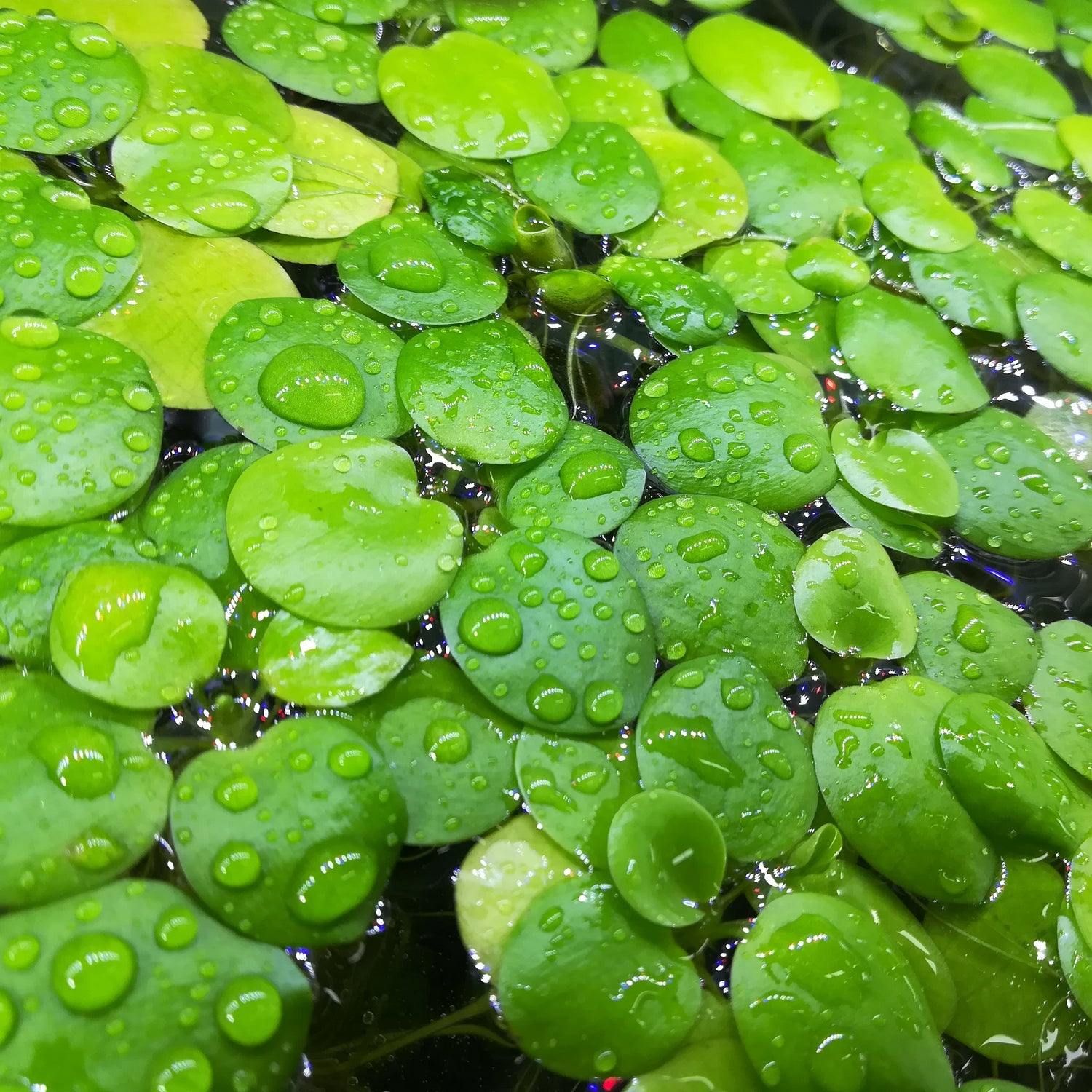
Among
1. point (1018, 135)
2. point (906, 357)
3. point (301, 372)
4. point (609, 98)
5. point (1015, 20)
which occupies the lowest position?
point (301, 372)

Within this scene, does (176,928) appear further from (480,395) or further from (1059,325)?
(1059,325)

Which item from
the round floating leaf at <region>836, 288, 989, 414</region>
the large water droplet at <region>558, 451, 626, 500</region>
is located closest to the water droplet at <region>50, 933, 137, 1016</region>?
the large water droplet at <region>558, 451, 626, 500</region>

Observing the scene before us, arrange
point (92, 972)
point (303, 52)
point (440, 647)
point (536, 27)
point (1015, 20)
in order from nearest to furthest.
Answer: point (92, 972), point (440, 647), point (303, 52), point (536, 27), point (1015, 20)

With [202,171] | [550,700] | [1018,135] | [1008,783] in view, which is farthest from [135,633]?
[1018,135]

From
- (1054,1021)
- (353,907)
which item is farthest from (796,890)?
(353,907)

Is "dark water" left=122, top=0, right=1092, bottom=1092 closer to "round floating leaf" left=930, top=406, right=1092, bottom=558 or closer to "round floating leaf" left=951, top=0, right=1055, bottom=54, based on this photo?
"round floating leaf" left=930, top=406, right=1092, bottom=558
